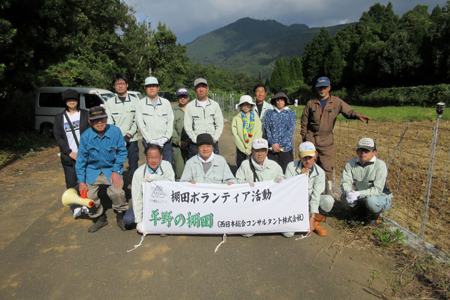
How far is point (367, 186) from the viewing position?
12.6ft

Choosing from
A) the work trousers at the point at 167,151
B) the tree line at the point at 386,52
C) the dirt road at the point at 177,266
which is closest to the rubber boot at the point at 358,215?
the dirt road at the point at 177,266

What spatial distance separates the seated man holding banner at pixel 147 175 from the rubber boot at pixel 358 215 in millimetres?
2526

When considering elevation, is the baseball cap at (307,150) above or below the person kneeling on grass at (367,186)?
above

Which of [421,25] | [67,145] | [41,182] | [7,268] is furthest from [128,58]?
[421,25]

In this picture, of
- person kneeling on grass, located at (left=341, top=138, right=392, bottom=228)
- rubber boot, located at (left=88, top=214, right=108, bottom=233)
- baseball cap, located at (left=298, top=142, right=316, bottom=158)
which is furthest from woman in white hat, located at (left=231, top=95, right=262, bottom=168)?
rubber boot, located at (left=88, top=214, right=108, bottom=233)

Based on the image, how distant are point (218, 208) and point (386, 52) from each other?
1114 inches

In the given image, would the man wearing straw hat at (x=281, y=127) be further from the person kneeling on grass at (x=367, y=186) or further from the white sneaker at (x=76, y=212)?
the white sneaker at (x=76, y=212)

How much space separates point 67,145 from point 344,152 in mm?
7443

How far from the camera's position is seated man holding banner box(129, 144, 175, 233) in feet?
11.8

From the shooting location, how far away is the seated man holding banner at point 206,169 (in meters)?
3.87

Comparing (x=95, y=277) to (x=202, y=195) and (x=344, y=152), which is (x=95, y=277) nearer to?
(x=202, y=195)

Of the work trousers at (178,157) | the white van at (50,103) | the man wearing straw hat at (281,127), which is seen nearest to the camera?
the man wearing straw hat at (281,127)

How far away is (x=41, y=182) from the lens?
6.14 meters

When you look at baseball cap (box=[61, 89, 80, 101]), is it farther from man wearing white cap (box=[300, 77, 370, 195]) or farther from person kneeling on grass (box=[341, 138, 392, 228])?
person kneeling on grass (box=[341, 138, 392, 228])
